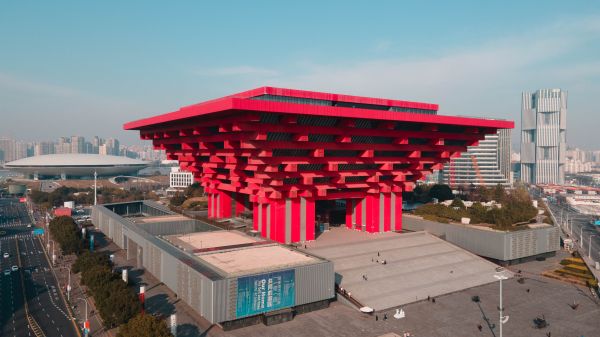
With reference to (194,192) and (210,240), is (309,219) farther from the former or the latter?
(194,192)

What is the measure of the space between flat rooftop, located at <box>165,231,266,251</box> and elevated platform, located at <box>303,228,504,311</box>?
9.37 m

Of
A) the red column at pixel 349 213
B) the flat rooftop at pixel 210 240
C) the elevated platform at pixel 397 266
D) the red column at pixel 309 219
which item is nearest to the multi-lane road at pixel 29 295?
the flat rooftop at pixel 210 240

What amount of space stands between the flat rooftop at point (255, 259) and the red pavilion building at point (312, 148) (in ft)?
28.1

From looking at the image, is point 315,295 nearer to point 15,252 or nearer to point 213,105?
point 213,105

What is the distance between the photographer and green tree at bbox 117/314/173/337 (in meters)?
31.0

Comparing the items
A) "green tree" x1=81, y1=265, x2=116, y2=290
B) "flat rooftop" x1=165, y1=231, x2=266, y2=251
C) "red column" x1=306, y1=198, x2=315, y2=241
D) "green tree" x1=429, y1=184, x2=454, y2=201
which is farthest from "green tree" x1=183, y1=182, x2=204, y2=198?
"green tree" x1=81, y1=265, x2=116, y2=290

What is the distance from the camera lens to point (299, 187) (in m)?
59.3

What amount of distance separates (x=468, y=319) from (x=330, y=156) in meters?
27.2

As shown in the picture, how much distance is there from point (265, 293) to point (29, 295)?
1261 inches

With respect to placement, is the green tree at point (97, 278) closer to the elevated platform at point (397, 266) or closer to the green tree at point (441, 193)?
the elevated platform at point (397, 266)

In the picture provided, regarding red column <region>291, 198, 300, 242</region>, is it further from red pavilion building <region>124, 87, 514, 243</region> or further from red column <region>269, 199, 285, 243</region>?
red column <region>269, 199, 285, 243</region>

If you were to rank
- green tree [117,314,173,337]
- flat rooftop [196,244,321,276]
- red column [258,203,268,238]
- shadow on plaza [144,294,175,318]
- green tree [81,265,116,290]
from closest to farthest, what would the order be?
green tree [117,314,173,337] < flat rooftop [196,244,321,276] < shadow on plaza [144,294,175,318] < green tree [81,265,116,290] < red column [258,203,268,238]

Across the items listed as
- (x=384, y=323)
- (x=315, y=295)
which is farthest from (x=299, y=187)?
(x=384, y=323)

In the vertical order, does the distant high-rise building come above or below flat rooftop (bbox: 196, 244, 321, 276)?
above
